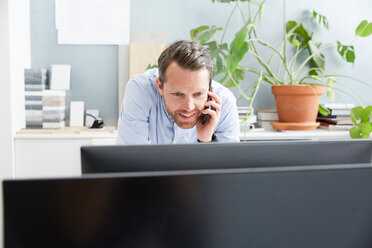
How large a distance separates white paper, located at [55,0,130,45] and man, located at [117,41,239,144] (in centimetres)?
93

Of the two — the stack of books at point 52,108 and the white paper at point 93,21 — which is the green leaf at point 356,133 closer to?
the white paper at point 93,21

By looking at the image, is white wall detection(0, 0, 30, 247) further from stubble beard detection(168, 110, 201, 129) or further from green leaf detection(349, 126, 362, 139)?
green leaf detection(349, 126, 362, 139)

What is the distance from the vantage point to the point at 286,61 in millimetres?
2551

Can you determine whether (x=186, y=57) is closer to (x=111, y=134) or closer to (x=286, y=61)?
(x=111, y=134)

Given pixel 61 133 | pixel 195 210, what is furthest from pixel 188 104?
pixel 61 133

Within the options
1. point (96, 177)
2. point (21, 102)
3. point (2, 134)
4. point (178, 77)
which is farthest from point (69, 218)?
point (21, 102)

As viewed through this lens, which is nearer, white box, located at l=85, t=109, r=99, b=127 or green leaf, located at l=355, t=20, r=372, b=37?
green leaf, located at l=355, t=20, r=372, b=37

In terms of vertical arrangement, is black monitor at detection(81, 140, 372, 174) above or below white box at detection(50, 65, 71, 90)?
below

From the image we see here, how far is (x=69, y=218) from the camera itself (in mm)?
470

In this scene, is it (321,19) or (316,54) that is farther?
(321,19)

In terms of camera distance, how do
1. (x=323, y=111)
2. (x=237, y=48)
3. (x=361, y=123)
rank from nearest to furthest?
(x=237, y=48) → (x=361, y=123) → (x=323, y=111)

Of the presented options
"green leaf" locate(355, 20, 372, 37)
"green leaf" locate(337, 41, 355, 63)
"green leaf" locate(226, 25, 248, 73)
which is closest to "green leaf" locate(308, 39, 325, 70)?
"green leaf" locate(337, 41, 355, 63)

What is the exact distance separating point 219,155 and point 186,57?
2.01ft

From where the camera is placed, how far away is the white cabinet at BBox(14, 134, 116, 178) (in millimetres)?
2146
